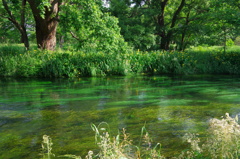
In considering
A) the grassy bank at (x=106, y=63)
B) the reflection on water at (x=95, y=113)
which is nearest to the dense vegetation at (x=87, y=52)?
the grassy bank at (x=106, y=63)

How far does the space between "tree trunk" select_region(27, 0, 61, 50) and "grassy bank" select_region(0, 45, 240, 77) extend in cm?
92

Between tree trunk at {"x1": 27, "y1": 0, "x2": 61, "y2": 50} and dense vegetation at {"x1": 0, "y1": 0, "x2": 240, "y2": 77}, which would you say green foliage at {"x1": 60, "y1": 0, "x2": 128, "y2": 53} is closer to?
dense vegetation at {"x1": 0, "y1": 0, "x2": 240, "y2": 77}

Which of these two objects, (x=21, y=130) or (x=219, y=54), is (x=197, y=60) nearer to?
(x=219, y=54)

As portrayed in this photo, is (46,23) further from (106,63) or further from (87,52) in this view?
(106,63)

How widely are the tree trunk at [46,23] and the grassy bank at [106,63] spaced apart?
0.92 m

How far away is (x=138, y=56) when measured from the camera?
14.5m

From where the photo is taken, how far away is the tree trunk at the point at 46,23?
13.1 meters

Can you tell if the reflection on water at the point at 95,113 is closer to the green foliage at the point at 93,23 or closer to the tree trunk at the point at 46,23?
the green foliage at the point at 93,23

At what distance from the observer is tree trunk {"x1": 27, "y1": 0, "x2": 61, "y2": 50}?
517 inches

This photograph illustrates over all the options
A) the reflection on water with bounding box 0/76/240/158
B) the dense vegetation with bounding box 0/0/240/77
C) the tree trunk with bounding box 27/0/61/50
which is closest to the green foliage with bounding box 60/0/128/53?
the dense vegetation with bounding box 0/0/240/77

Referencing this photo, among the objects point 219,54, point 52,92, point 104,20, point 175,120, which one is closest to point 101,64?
point 104,20

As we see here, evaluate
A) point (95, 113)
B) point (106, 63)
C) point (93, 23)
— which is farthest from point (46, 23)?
point (95, 113)

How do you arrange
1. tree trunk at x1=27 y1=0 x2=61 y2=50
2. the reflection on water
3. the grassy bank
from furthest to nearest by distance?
tree trunk at x1=27 y1=0 x2=61 y2=50 < the grassy bank < the reflection on water

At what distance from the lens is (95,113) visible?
570 cm
